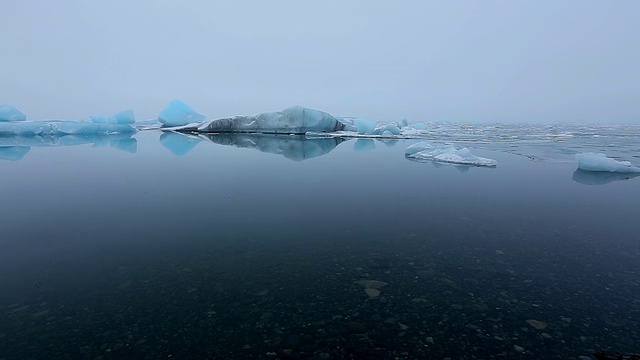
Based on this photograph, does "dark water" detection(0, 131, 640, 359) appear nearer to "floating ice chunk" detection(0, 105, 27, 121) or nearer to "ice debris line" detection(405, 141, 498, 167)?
"ice debris line" detection(405, 141, 498, 167)

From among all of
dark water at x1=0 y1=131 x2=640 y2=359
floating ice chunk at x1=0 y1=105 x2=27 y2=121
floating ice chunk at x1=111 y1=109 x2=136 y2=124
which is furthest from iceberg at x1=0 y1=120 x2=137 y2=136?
dark water at x1=0 y1=131 x2=640 y2=359

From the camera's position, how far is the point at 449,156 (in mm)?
13664

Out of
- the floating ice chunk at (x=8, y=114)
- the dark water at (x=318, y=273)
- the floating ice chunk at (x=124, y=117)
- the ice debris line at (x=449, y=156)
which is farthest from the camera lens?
the floating ice chunk at (x=124, y=117)

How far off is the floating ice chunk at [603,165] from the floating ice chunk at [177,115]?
35633mm

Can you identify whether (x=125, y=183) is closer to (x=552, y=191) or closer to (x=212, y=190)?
(x=212, y=190)

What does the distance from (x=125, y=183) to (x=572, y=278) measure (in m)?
10.8

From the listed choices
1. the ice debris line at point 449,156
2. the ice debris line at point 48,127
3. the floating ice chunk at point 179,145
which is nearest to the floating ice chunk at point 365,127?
the floating ice chunk at point 179,145

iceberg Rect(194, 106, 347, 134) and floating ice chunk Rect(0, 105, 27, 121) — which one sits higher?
floating ice chunk Rect(0, 105, 27, 121)

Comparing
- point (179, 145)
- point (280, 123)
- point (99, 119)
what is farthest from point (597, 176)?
point (99, 119)

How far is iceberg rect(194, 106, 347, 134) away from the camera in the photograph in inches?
1139

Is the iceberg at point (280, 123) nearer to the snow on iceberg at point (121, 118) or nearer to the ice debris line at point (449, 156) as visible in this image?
the snow on iceberg at point (121, 118)

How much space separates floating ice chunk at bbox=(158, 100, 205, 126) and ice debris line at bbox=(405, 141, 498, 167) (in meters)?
28.9

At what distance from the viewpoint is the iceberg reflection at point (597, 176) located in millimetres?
9930

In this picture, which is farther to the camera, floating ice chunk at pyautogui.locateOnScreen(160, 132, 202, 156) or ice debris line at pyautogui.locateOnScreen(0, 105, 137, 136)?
ice debris line at pyautogui.locateOnScreen(0, 105, 137, 136)
